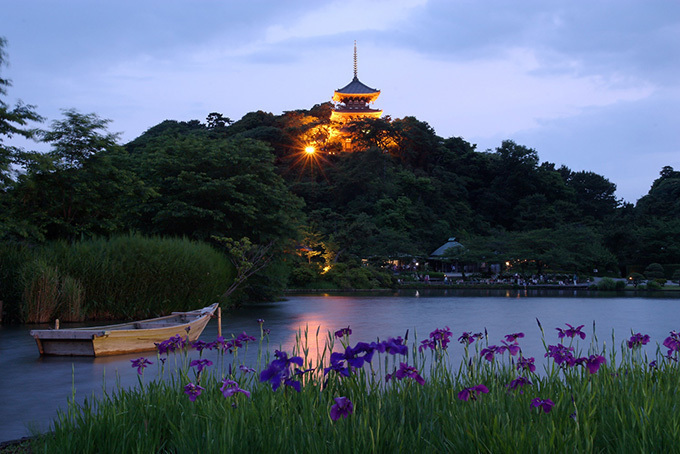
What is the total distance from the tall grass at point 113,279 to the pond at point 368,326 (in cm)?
74

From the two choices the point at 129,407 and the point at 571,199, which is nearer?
the point at 129,407

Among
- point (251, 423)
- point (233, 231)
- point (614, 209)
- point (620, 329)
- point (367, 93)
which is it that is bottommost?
point (620, 329)

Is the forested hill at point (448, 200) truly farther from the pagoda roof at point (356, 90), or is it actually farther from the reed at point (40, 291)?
the reed at point (40, 291)

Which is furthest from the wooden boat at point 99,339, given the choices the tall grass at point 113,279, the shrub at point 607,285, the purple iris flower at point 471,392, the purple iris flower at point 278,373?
the shrub at point 607,285

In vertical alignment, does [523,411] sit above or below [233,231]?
below

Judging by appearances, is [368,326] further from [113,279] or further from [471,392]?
[471,392]

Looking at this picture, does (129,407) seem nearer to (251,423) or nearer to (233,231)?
(251,423)

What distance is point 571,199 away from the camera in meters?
49.5

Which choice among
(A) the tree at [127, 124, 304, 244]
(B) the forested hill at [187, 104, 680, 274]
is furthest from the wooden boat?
(B) the forested hill at [187, 104, 680, 274]

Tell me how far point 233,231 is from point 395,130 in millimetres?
33314

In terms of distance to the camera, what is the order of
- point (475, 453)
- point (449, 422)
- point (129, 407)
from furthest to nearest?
point (129, 407), point (449, 422), point (475, 453)

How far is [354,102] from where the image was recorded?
197 ft

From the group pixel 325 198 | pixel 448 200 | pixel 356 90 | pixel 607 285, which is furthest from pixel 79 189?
pixel 356 90

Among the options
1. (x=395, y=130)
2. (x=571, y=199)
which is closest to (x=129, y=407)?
(x=395, y=130)
